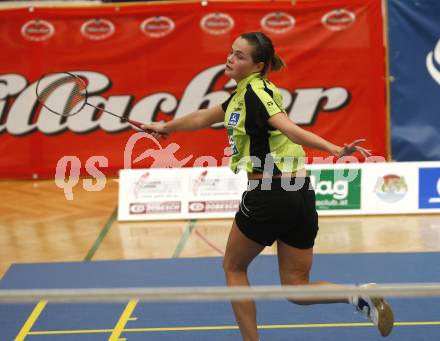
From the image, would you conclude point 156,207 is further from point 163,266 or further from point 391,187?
point 391,187

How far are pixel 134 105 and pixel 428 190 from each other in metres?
3.44

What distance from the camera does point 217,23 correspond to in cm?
986

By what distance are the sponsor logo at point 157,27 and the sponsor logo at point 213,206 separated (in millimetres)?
2257

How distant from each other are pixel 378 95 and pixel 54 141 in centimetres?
371

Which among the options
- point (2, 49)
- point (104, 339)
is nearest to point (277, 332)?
point (104, 339)

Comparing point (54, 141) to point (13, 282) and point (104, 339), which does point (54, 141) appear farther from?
point (104, 339)

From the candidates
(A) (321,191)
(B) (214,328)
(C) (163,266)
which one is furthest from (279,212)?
(A) (321,191)

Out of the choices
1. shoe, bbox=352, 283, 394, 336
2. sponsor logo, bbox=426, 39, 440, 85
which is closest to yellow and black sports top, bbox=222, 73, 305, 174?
shoe, bbox=352, 283, 394, 336

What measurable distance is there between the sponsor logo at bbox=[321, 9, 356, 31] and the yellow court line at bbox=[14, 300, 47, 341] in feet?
16.4

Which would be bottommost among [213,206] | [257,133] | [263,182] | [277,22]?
[213,206]

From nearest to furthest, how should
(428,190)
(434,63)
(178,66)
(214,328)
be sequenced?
(214,328) → (428,190) → (434,63) → (178,66)

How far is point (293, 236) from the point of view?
4.85 metres

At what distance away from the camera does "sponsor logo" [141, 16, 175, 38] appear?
9906mm

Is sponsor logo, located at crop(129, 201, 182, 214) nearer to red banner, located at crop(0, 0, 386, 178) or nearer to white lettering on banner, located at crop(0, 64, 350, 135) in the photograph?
red banner, located at crop(0, 0, 386, 178)
